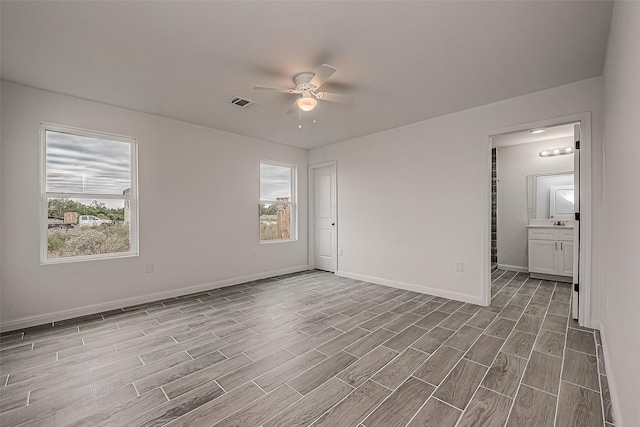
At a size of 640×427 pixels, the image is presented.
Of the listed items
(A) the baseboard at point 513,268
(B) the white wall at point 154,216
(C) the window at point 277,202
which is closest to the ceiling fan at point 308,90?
(B) the white wall at point 154,216

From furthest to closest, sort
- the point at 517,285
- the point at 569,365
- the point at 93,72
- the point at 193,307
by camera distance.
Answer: the point at 517,285
the point at 193,307
the point at 93,72
the point at 569,365

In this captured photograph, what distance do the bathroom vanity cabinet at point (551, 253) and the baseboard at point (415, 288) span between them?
222cm

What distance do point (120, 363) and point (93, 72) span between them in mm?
2682

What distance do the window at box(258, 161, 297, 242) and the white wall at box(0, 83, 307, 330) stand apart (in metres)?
0.17

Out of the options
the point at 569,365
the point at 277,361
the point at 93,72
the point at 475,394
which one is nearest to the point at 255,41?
the point at 93,72

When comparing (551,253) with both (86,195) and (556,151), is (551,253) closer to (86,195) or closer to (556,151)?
(556,151)

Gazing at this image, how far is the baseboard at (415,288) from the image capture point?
3689 millimetres

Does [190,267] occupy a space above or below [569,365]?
above

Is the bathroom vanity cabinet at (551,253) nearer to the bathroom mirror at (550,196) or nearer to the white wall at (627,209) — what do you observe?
the bathroom mirror at (550,196)

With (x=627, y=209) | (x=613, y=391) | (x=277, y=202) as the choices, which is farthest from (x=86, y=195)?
(x=613, y=391)

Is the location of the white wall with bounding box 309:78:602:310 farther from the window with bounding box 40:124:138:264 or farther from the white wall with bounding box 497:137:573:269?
Result: the window with bounding box 40:124:138:264

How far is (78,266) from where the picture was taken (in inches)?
129

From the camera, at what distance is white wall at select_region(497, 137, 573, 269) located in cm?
538

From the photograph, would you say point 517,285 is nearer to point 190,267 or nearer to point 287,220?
point 287,220
